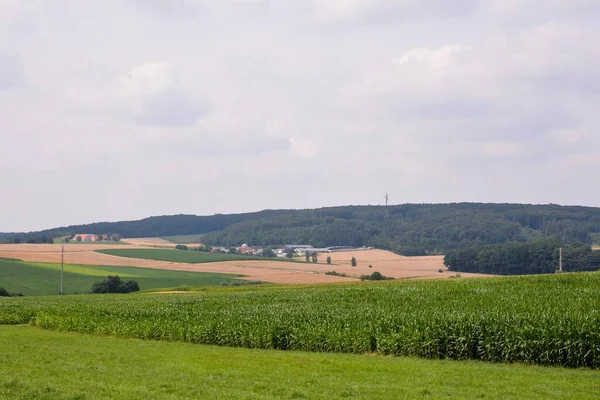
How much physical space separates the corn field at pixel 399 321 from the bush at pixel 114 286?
47.4 metres

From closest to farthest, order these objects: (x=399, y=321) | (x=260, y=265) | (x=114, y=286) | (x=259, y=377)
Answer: (x=259, y=377) → (x=399, y=321) → (x=114, y=286) → (x=260, y=265)

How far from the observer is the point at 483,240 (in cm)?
17775

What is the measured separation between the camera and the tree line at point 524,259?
11056 centimetres

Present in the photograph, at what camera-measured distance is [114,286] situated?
332 feet

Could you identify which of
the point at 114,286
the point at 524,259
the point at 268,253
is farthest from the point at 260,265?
the point at 524,259

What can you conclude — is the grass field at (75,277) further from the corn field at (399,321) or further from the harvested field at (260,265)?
the corn field at (399,321)

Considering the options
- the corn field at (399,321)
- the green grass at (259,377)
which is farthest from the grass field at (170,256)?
the green grass at (259,377)

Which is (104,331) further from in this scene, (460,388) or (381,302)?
(460,388)

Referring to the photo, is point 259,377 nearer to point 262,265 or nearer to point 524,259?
point 524,259

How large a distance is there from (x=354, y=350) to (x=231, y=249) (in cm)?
15038

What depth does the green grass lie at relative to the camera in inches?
754

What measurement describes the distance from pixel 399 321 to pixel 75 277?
292ft

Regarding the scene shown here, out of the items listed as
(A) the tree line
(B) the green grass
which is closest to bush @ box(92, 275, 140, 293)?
(A) the tree line

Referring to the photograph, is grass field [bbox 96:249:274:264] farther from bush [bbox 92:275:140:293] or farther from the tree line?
the tree line
